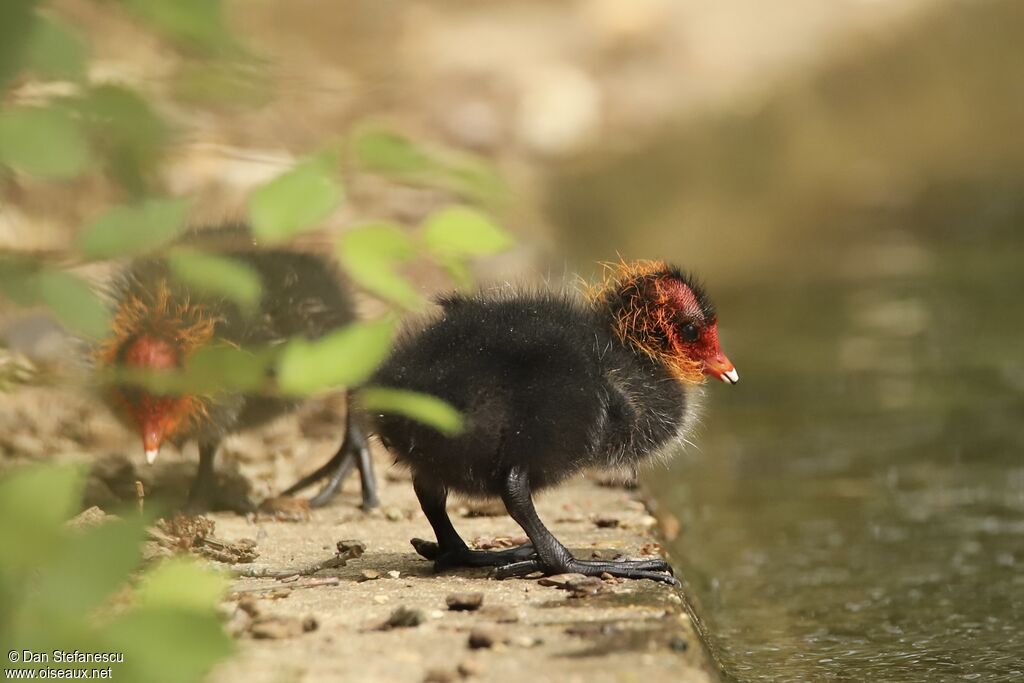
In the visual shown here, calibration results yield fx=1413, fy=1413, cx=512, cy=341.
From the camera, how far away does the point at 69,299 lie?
1.95 meters

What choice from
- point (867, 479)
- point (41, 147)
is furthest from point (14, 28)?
point (867, 479)

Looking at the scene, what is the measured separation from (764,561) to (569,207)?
6003mm

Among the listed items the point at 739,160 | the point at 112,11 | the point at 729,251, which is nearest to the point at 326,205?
the point at 112,11

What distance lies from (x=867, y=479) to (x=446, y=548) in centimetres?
252

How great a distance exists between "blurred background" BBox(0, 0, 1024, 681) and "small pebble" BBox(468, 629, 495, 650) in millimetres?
893

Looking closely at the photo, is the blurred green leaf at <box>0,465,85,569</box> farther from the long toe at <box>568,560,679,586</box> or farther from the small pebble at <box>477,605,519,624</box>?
the long toe at <box>568,560,679,586</box>

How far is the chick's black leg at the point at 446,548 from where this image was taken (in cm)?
374

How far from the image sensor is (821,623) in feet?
13.3

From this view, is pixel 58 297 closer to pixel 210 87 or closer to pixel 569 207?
pixel 210 87

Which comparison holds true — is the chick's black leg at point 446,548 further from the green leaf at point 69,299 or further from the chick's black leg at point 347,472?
the green leaf at point 69,299

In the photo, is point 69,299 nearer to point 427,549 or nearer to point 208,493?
point 427,549

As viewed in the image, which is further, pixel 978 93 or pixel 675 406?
pixel 978 93

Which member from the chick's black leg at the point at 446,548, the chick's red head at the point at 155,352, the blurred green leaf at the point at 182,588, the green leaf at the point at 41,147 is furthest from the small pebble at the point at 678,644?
the chick's red head at the point at 155,352

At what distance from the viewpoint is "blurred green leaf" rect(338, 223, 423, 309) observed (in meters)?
1.67
